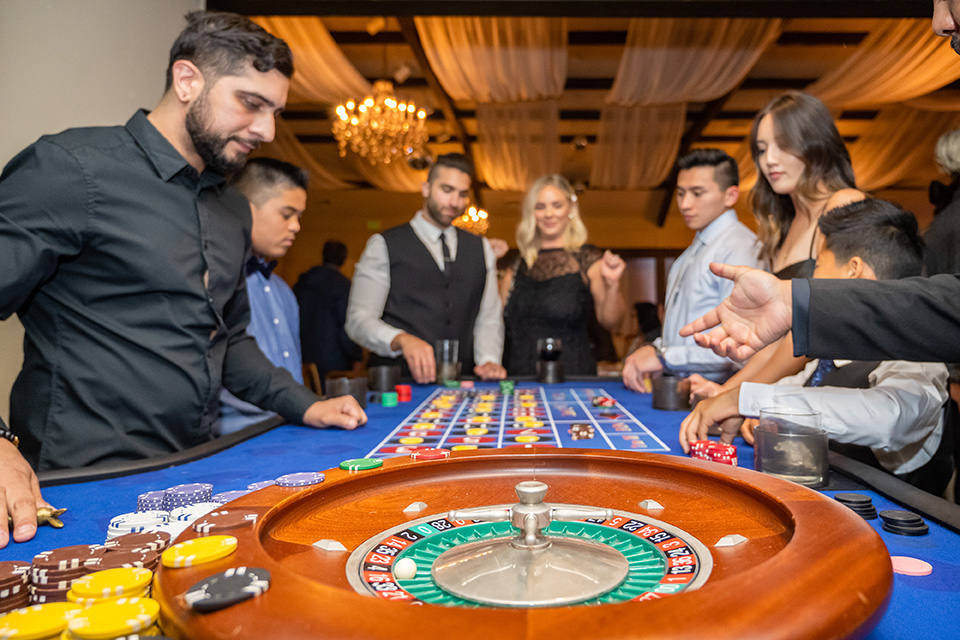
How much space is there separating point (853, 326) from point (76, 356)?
66.4 inches

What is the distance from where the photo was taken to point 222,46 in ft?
5.55

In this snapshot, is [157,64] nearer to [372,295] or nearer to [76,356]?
[372,295]

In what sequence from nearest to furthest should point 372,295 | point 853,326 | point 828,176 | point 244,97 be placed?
point 853,326, point 244,97, point 828,176, point 372,295

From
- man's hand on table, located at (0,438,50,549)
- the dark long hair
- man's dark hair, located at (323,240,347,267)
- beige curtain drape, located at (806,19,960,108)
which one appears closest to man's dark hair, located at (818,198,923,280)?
the dark long hair

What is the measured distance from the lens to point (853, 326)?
106cm

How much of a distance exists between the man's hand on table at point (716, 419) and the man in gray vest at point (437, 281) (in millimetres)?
2063

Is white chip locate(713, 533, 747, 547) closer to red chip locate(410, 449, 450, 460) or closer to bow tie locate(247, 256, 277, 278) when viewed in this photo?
red chip locate(410, 449, 450, 460)

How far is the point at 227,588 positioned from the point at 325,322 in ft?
17.4

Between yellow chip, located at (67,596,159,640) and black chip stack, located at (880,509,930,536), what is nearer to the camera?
yellow chip, located at (67,596,159,640)

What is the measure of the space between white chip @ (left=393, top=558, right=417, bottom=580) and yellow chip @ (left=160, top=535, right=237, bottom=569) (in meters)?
0.14

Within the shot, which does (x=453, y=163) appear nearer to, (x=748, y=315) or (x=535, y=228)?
(x=535, y=228)

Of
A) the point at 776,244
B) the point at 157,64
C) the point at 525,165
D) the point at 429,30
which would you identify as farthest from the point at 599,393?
the point at 525,165

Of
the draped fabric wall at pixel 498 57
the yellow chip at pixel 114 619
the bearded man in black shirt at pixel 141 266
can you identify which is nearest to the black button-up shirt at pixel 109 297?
the bearded man in black shirt at pixel 141 266

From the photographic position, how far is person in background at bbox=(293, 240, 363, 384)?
5.58 metres
